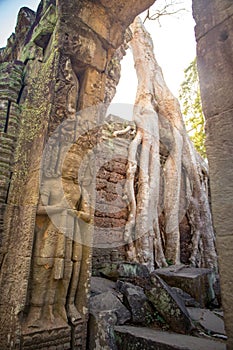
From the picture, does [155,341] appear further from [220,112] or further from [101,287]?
[220,112]

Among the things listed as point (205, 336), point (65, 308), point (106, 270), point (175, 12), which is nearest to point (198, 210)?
point (106, 270)

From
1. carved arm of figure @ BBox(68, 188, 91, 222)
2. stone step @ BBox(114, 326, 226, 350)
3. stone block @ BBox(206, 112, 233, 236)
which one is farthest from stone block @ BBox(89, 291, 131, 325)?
stone block @ BBox(206, 112, 233, 236)

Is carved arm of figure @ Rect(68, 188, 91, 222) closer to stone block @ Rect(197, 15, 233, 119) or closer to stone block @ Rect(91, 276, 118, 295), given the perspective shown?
stone block @ Rect(91, 276, 118, 295)

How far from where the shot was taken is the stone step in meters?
1.85

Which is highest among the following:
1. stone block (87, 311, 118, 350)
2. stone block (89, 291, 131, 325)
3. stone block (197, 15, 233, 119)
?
stone block (197, 15, 233, 119)

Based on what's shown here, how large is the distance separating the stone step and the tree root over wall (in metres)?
2.79

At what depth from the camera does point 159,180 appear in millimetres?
6168

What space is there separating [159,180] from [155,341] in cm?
444

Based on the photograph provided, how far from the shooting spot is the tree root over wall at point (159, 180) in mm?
5355

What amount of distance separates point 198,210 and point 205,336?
4.90m

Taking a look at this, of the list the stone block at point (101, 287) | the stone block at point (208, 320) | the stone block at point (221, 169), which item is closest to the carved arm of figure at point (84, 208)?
the stone block at point (101, 287)

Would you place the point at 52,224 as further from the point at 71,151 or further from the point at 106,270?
the point at 106,270

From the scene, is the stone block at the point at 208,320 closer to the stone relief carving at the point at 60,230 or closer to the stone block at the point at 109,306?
the stone block at the point at 109,306

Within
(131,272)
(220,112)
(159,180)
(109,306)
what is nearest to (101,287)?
(131,272)
